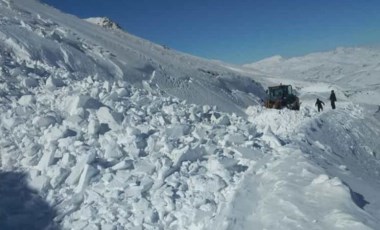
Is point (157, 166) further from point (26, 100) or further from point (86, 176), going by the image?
point (26, 100)

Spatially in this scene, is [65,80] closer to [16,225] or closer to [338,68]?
[16,225]

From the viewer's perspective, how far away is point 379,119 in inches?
1141

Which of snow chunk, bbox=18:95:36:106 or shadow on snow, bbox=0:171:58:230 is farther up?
snow chunk, bbox=18:95:36:106

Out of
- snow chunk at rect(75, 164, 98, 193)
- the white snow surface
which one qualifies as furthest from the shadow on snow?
snow chunk at rect(75, 164, 98, 193)

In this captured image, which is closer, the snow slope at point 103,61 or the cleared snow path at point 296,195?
the cleared snow path at point 296,195

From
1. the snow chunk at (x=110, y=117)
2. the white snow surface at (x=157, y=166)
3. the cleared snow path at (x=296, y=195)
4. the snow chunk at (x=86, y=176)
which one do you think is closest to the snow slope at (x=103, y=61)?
the white snow surface at (x=157, y=166)

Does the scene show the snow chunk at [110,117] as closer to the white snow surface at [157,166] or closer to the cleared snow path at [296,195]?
the white snow surface at [157,166]

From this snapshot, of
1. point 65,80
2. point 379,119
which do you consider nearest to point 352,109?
point 379,119

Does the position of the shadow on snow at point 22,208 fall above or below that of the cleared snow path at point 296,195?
below

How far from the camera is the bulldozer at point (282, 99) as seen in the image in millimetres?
27125

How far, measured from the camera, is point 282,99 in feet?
90.1

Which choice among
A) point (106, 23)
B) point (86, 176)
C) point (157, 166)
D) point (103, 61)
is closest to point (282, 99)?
point (103, 61)

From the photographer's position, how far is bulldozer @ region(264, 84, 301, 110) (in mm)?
27125

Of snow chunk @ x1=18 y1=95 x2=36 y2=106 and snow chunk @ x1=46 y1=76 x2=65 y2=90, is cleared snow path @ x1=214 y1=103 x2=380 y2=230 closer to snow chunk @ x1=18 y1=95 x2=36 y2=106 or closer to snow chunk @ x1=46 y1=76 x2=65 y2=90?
snow chunk @ x1=18 y1=95 x2=36 y2=106
